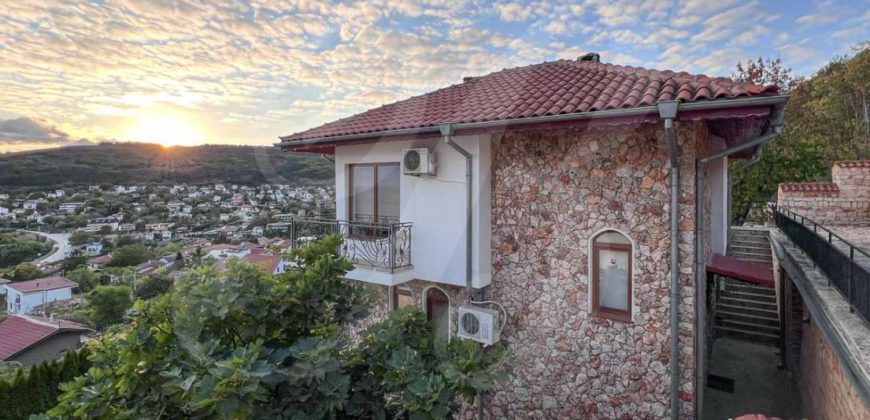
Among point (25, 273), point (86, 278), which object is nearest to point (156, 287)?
point (86, 278)

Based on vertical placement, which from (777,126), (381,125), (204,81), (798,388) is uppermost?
(204,81)

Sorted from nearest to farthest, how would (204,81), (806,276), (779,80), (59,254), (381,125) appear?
(806,276) < (381,125) < (204,81) < (779,80) < (59,254)

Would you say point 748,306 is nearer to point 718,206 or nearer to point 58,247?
point 718,206

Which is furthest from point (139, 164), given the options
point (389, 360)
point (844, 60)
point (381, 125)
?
point (844, 60)

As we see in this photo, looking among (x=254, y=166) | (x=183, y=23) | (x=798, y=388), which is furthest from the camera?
(x=254, y=166)

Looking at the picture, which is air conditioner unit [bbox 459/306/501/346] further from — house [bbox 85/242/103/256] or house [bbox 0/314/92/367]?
house [bbox 85/242/103/256]

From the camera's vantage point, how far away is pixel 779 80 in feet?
71.8

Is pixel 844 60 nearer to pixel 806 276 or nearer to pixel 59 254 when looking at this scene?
pixel 806 276

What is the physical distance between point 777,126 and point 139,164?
139ft

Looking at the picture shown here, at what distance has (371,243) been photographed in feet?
26.4

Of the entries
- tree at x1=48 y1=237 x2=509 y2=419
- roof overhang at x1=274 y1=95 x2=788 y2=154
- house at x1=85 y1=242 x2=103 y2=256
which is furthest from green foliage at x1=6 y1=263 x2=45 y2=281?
tree at x1=48 y1=237 x2=509 y2=419

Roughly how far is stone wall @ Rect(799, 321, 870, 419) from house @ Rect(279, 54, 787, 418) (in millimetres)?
1517

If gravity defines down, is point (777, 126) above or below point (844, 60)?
below

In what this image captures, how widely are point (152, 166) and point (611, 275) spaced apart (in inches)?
1573
